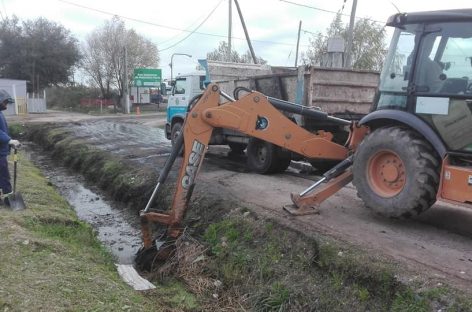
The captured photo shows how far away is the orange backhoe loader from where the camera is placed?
5.32m

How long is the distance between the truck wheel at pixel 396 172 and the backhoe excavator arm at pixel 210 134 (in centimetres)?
54

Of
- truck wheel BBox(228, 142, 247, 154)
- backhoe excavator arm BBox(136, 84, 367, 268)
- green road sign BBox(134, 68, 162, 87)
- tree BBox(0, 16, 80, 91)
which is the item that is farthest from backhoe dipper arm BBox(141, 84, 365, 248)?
tree BBox(0, 16, 80, 91)

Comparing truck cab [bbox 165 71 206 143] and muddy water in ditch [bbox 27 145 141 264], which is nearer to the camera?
muddy water in ditch [bbox 27 145 141 264]

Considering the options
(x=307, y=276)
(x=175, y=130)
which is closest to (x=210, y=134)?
(x=307, y=276)

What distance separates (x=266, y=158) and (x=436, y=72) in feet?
16.8

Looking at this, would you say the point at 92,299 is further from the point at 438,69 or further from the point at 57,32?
the point at 57,32

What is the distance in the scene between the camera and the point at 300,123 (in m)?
9.38

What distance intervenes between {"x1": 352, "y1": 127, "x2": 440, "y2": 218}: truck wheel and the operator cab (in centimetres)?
28

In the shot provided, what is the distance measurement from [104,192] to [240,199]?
4587 mm

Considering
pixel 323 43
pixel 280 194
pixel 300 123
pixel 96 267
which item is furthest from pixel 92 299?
pixel 323 43

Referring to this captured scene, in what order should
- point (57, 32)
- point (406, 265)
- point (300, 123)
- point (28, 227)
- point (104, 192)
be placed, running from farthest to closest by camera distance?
1. point (57, 32)
2. point (104, 192)
3. point (300, 123)
4. point (28, 227)
5. point (406, 265)

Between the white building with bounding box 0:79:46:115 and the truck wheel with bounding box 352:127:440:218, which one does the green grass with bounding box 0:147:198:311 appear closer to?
the truck wheel with bounding box 352:127:440:218

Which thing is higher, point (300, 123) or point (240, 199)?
point (300, 123)

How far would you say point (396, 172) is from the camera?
19.3ft
